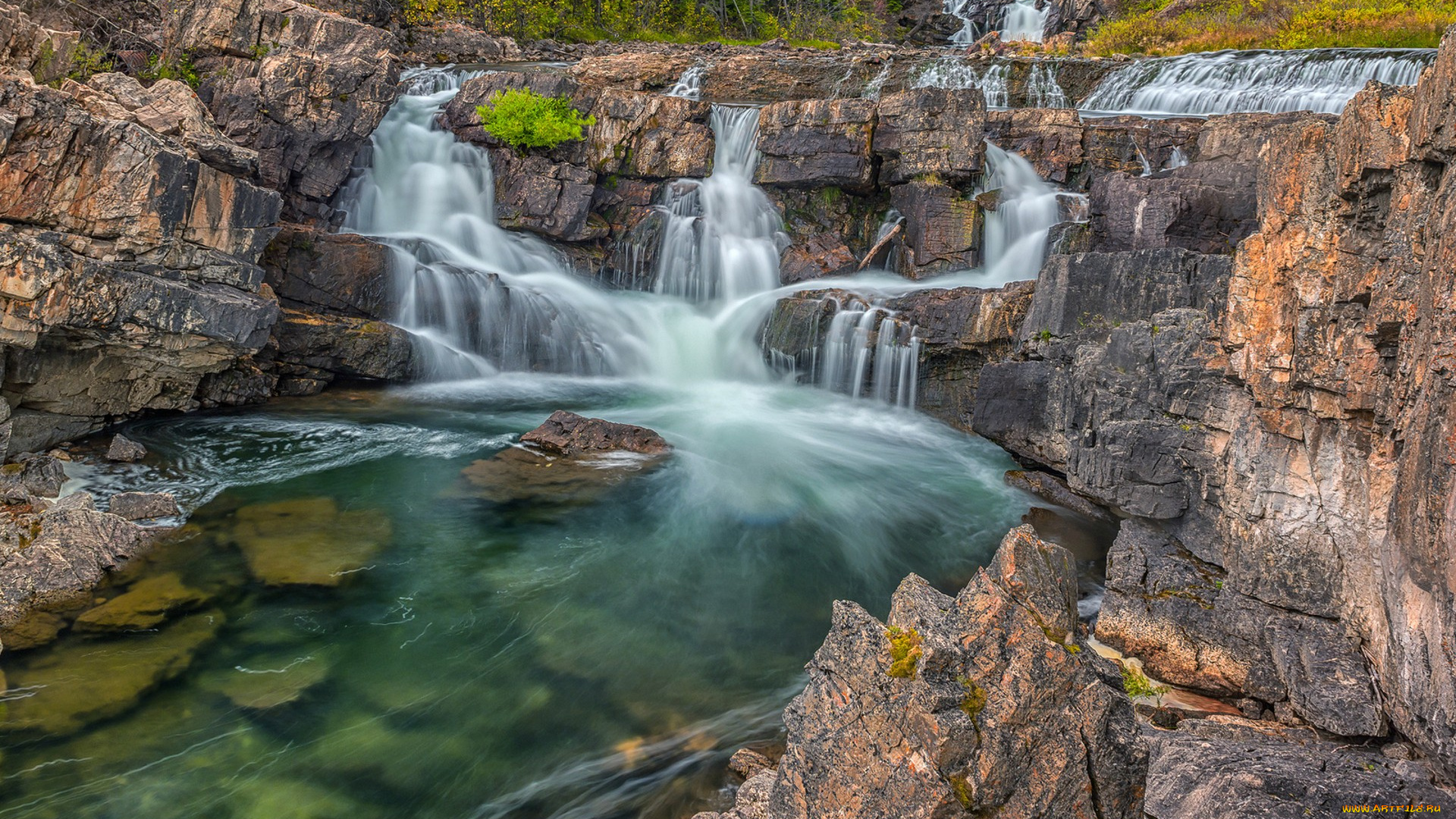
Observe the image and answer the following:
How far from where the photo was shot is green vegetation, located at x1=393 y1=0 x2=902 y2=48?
111ft

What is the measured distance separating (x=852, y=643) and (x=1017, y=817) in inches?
41.4

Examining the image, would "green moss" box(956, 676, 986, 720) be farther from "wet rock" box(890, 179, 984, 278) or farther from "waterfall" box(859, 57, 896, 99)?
"waterfall" box(859, 57, 896, 99)

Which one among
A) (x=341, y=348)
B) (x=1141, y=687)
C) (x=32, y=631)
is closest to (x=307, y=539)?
(x=32, y=631)

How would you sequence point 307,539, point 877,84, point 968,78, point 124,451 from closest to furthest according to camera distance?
point 307,539 < point 124,451 < point 968,78 < point 877,84

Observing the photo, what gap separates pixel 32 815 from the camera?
5.28 meters

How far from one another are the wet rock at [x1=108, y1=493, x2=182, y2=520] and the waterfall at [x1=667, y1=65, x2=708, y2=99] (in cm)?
1798

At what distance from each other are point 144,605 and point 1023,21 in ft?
128

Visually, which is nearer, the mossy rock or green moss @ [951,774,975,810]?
green moss @ [951,774,975,810]

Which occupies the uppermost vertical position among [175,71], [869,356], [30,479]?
[175,71]

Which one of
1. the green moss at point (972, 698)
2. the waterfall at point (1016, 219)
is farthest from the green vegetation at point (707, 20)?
the green moss at point (972, 698)

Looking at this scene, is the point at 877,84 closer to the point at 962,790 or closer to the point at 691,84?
the point at 691,84

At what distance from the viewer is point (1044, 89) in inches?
843

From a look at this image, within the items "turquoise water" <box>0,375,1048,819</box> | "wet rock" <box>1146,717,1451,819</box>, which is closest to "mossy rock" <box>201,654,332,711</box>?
"turquoise water" <box>0,375,1048,819</box>

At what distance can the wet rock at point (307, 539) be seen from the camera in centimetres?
852
